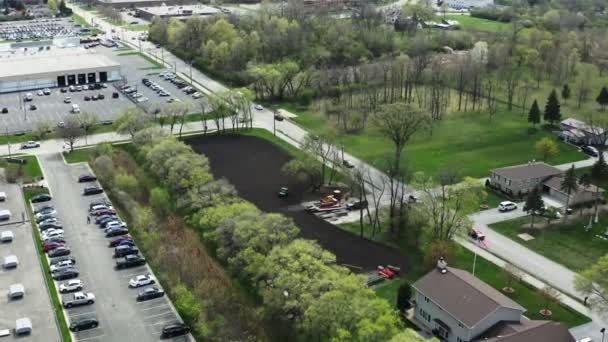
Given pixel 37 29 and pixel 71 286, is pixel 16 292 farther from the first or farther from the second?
pixel 37 29

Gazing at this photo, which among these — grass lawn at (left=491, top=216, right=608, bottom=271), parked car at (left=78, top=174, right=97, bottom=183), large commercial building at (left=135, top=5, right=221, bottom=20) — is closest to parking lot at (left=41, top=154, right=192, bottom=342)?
parked car at (left=78, top=174, right=97, bottom=183)

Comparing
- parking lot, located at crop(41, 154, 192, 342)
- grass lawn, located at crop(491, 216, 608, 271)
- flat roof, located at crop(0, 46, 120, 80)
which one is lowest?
grass lawn, located at crop(491, 216, 608, 271)

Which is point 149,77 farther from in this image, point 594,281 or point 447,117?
point 594,281

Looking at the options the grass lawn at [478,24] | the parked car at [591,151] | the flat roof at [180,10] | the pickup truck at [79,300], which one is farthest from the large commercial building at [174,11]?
the pickup truck at [79,300]

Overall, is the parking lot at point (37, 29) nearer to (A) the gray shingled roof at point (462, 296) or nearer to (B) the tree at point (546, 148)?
(B) the tree at point (546, 148)

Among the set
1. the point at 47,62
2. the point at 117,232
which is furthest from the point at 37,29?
the point at 117,232

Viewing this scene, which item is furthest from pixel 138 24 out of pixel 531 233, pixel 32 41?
pixel 531 233

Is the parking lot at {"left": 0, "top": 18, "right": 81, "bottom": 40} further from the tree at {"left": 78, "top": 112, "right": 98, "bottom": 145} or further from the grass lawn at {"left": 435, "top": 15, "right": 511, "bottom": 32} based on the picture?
the grass lawn at {"left": 435, "top": 15, "right": 511, "bottom": 32}
